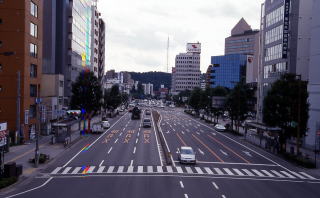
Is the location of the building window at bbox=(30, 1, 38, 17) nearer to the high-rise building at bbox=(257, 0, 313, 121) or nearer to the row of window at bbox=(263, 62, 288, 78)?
the high-rise building at bbox=(257, 0, 313, 121)

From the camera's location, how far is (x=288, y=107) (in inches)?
1625

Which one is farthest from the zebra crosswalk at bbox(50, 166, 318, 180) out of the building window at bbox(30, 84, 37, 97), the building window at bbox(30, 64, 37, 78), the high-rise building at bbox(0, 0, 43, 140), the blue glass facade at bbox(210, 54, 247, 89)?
the blue glass facade at bbox(210, 54, 247, 89)

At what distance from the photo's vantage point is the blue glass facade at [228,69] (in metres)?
169

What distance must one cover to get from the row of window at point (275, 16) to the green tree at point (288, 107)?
2630 centimetres

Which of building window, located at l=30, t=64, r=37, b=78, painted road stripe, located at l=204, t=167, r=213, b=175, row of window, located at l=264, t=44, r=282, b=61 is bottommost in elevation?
painted road stripe, located at l=204, t=167, r=213, b=175

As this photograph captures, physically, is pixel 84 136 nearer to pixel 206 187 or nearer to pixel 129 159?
pixel 129 159

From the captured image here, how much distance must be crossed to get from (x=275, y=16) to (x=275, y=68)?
10085 millimetres

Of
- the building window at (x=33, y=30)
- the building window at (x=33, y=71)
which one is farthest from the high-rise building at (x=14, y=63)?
the building window at (x=33, y=71)

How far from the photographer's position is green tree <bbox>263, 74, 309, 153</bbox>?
134 feet

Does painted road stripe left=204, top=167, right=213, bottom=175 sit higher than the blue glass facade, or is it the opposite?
the blue glass facade

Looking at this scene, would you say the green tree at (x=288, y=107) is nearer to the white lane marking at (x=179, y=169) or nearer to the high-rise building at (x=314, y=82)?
the high-rise building at (x=314, y=82)

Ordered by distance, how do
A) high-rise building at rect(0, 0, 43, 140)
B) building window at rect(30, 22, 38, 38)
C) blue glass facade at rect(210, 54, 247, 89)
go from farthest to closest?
blue glass facade at rect(210, 54, 247, 89) → building window at rect(30, 22, 38, 38) → high-rise building at rect(0, 0, 43, 140)

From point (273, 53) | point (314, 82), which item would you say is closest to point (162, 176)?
point (314, 82)

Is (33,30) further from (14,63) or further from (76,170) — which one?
(76,170)
